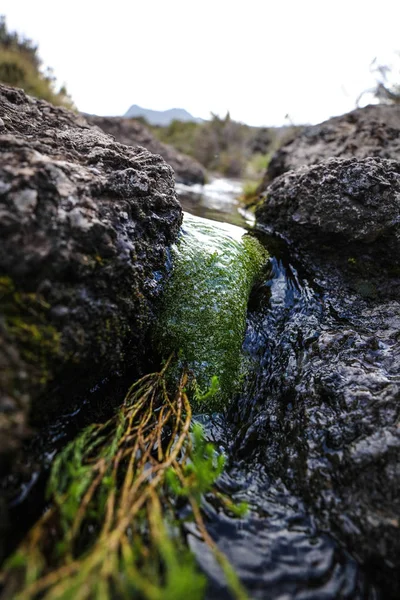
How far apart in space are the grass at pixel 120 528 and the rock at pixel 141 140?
8.66 m

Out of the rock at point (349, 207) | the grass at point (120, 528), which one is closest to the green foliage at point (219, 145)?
the rock at point (349, 207)

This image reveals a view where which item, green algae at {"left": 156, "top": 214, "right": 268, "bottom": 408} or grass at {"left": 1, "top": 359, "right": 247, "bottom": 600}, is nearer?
grass at {"left": 1, "top": 359, "right": 247, "bottom": 600}

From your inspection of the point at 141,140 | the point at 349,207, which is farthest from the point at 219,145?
the point at 349,207

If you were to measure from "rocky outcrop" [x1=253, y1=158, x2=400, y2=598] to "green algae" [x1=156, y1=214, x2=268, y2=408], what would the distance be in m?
0.21

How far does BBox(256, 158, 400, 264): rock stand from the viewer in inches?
108

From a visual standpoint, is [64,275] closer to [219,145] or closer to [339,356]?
[339,356]

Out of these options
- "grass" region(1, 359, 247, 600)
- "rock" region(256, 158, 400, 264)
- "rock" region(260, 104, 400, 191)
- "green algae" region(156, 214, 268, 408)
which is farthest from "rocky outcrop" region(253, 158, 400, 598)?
"rock" region(260, 104, 400, 191)

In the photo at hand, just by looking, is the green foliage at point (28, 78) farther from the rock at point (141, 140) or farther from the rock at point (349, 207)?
the rock at point (349, 207)

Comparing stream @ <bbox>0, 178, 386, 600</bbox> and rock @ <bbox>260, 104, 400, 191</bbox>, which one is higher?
rock @ <bbox>260, 104, 400, 191</bbox>

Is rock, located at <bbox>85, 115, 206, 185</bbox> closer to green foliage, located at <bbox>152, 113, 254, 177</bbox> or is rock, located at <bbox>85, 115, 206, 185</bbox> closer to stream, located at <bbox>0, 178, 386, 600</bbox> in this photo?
green foliage, located at <bbox>152, 113, 254, 177</bbox>

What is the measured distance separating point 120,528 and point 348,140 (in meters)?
5.82

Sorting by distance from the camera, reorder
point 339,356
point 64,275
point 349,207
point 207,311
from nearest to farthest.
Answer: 1. point 64,275
2. point 339,356
3. point 207,311
4. point 349,207

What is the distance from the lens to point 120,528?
1.05 meters

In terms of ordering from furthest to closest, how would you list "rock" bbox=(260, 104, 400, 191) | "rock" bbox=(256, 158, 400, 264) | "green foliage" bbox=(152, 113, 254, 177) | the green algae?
"green foliage" bbox=(152, 113, 254, 177), "rock" bbox=(260, 104, 400, 191), "rock" bbox=(256, 158, 400, 264), the green algae
